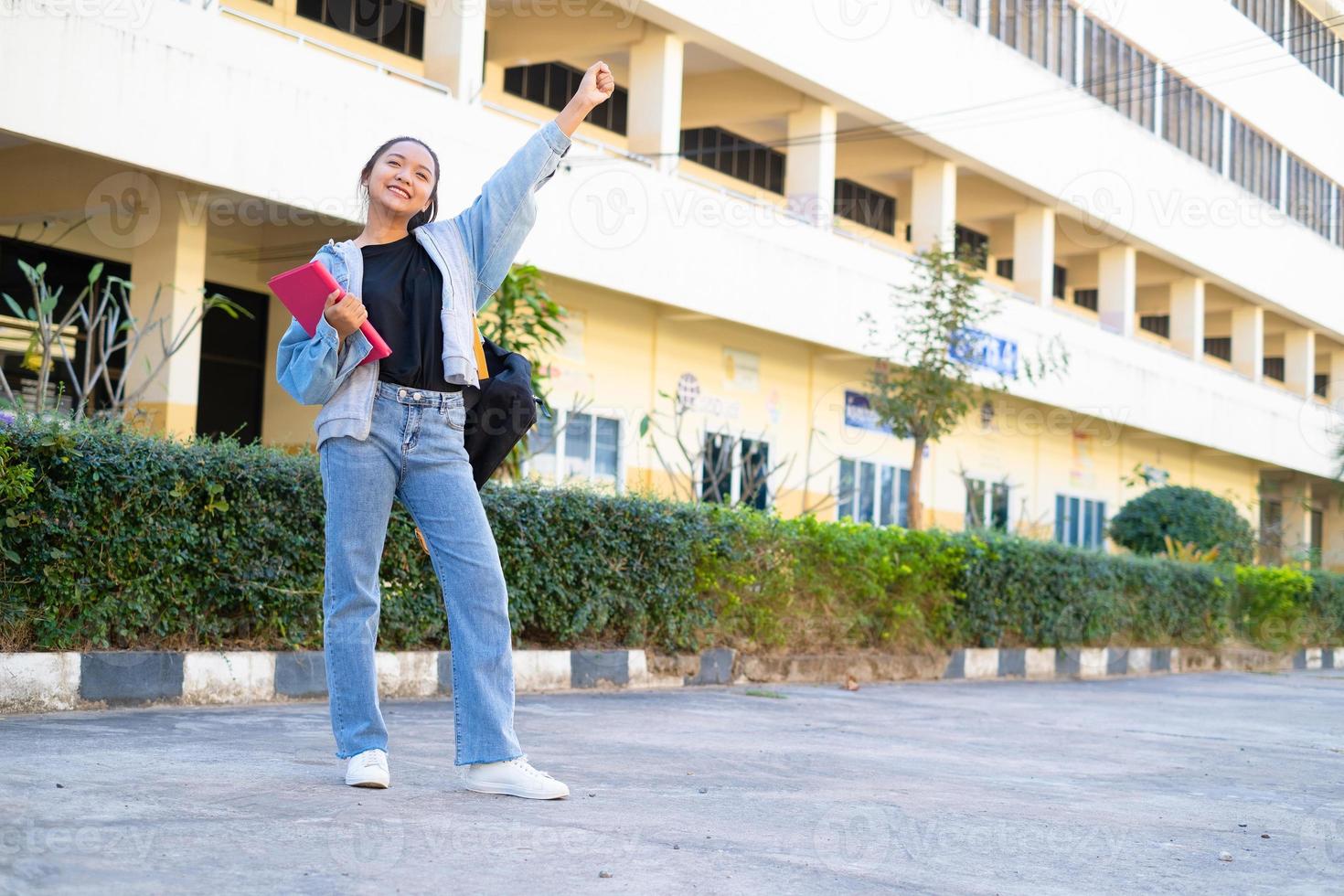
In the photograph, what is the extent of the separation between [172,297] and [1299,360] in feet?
100

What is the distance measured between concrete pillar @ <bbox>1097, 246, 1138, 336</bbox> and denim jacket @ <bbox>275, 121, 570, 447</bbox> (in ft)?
83.4

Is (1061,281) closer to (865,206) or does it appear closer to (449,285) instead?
(865,206)

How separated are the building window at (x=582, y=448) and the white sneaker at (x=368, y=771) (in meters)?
13.3

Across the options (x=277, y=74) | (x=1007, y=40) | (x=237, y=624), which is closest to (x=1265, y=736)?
(x=237, y=624)

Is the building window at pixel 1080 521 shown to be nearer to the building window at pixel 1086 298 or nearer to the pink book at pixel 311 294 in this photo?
the building window at pixel 1086 298

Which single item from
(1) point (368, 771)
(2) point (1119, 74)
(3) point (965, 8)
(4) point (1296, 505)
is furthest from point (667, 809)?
(4) point (1296, 505)

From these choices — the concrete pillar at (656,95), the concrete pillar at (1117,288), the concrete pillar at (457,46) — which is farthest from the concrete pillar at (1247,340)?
the concrete pillar at (457,46)

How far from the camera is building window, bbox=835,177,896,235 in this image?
2703 centimetres

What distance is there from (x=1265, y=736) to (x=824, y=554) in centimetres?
388

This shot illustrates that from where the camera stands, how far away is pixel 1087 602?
14617mm

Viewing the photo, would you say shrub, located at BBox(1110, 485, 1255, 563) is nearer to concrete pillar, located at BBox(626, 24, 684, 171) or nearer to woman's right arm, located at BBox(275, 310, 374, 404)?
concrete pillar, located at BBox(626, 24, 684, 171)

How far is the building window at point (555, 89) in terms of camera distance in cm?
2064

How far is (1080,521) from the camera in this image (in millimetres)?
29109

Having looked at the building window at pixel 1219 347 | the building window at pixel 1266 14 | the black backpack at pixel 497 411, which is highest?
the building window at pixel 1266 14
